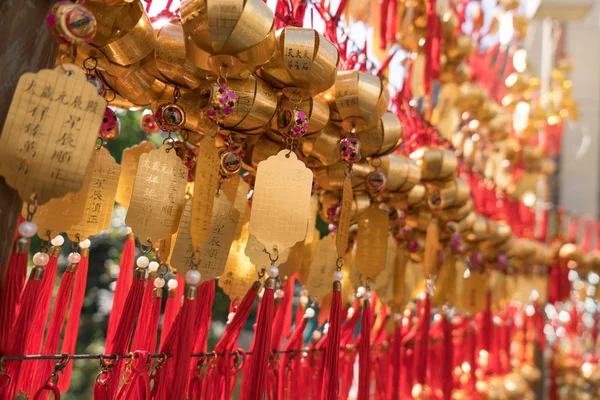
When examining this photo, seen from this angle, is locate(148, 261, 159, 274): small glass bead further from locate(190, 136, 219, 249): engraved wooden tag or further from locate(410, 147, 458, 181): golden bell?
locate(410, 147, 458, 181): golden bell

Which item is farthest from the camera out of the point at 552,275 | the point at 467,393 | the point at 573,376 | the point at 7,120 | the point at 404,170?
the point at 573,376

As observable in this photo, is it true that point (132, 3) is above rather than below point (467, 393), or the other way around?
above

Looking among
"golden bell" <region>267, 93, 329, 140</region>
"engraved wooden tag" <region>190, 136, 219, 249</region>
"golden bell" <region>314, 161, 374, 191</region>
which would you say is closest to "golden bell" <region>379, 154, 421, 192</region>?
"golden bell" <region>314, 161, 374, 191</region>

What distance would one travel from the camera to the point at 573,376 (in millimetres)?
2146

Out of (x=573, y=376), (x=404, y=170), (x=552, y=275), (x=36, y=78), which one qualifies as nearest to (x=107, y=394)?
(x=36, y=78)

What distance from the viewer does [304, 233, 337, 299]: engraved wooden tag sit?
68 centimetres

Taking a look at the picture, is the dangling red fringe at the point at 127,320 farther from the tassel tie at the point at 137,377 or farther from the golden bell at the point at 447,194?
the golden bell at the point at 447,194

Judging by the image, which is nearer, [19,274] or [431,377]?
[19,274]

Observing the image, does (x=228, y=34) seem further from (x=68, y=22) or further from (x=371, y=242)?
(x=371, y=242)

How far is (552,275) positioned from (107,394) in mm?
1746

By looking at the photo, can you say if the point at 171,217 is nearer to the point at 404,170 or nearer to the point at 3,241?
the point at 3,241

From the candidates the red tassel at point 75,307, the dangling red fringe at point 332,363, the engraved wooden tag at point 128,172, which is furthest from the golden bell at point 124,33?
the dangling red fringe at point 332,363

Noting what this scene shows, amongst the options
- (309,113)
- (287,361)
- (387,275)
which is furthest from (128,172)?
(387,275)

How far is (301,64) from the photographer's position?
1.63 ft
